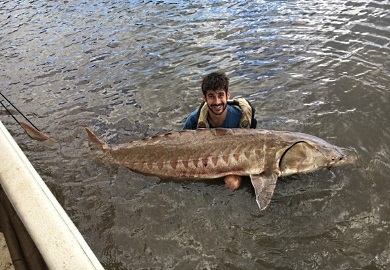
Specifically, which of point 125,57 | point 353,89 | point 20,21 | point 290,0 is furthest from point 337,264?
point 20,21

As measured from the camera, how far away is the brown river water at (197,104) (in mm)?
3455

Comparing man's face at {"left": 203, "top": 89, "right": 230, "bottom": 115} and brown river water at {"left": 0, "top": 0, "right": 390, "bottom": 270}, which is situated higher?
man's face at {"left": 203, "top": 89, "right": 230, "bottom": 115}

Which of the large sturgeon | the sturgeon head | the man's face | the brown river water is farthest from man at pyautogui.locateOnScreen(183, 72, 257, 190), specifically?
the brown river water

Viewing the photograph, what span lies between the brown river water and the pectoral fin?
0.55 ft

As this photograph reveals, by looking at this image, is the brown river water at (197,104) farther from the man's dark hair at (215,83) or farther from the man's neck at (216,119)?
the man's dark hair at (215,83)

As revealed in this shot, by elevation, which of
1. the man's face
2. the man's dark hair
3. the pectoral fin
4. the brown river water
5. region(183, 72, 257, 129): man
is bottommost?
the brown river water

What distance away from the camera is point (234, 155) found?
13.2 feet

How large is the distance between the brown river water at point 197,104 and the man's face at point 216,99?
82cm

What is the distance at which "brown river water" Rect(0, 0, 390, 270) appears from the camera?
3.46 metres

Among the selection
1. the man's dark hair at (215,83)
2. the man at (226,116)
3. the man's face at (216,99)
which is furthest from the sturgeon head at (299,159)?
the man's dark hair at (215,83)

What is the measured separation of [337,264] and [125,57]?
243 inches

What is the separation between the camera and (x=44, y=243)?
187 cm

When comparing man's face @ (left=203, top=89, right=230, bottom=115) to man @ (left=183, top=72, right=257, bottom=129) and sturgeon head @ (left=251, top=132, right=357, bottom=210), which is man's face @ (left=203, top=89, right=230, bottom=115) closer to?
man @ (left=183, top=72, right=257, bottom=129)

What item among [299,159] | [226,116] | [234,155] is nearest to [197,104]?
[226,116]
